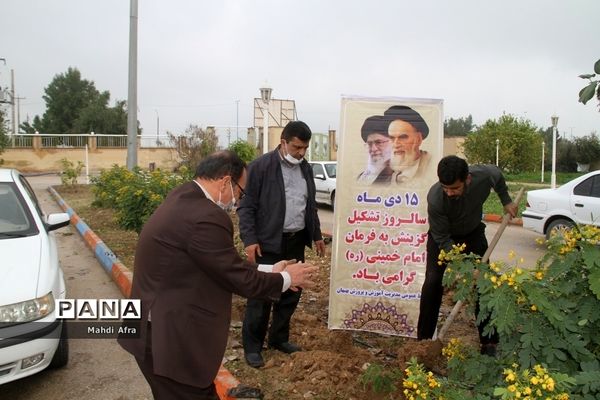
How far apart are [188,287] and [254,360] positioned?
5.61ft

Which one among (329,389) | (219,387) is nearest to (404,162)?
(329,389)

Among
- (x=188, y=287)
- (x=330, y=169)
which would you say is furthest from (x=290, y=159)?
(x=330, y=169)

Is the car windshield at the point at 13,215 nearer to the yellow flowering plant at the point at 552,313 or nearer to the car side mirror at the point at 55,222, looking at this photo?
the car side mirror at the point at 55,222

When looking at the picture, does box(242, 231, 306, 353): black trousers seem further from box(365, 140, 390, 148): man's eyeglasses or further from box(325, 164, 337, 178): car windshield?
box(325, 164, 337, 178): car windshield

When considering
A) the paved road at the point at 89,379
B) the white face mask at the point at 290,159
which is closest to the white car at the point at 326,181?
the paved road at the point at 89,379

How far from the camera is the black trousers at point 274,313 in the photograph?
3625mm

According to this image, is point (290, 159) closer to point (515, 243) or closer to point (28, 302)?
point (28, 302)

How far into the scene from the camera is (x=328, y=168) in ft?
50.5

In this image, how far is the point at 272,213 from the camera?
3615 millimetres

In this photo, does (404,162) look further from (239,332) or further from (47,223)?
(47,223)

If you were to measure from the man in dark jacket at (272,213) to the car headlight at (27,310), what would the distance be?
1354mm

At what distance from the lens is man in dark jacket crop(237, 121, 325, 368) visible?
3605 millimetres

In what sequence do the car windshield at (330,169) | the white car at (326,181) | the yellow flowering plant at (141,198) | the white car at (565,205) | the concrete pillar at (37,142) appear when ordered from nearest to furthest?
the yellow flowering plant at (141,198), the white car at (565,205), the white car at (326,181), the car windshield at (330,169), the concrete pillar at (37,142)

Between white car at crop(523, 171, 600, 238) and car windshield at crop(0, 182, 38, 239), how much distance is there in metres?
7.29
